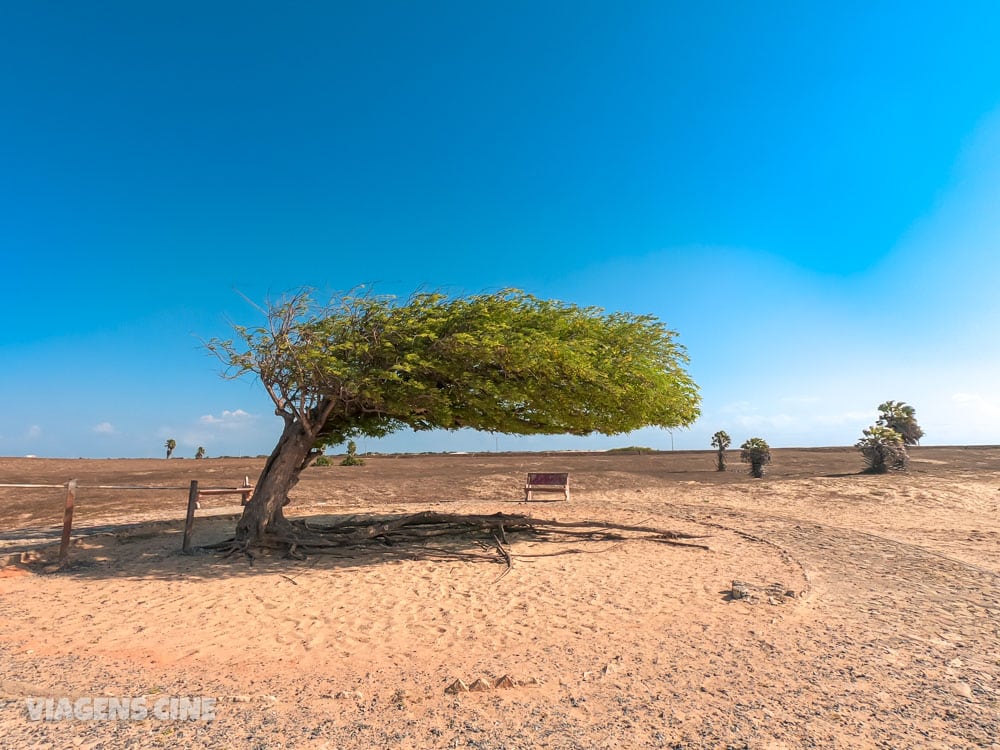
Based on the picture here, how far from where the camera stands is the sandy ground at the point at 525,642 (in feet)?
14.1

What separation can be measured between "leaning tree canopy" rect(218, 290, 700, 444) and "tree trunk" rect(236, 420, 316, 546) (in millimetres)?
683

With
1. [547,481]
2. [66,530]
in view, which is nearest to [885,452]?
[547,481]

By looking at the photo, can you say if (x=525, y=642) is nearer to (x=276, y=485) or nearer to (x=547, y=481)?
(x=276, y=485)

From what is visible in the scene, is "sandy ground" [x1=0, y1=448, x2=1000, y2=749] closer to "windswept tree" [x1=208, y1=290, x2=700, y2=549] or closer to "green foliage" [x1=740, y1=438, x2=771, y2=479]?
"windswept tree" [x1=208, y1=290, x2=700, y2=549]

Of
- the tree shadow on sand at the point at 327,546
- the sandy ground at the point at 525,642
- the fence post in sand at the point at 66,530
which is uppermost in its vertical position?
the fence post in sand at the point at 66,530

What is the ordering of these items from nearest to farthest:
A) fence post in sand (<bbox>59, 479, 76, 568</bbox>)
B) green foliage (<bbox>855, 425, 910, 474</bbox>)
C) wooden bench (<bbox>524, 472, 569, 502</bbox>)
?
1. fence post in sand (<bbox>59, 479, 76, 568</bbox>)
2. wooden bench (<bbox>524, 472, 569, 502</bbox>)
3. green foliage (<bbox>855, 425, 910, 474</bbox>)

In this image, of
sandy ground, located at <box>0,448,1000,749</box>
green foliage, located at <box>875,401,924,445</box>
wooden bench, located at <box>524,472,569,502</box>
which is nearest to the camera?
sandy ground, located at <box>0,448,1000,749</box>

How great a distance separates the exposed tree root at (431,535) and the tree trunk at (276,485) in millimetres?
208

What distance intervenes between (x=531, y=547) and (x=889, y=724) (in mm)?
8301

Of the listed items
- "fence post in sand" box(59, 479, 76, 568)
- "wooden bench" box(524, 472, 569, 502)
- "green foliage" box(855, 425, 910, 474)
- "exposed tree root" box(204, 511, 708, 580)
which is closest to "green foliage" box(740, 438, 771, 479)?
"green foliage" box(855, 425, 910, 474)

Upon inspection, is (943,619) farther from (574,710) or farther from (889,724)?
(574,710)

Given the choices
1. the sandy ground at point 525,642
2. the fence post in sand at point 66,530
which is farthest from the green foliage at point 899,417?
the fence post in sand at point 66,530

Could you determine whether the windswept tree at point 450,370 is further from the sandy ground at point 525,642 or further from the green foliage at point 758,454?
the green foliage at point 758,454

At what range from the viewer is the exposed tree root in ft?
38.1
